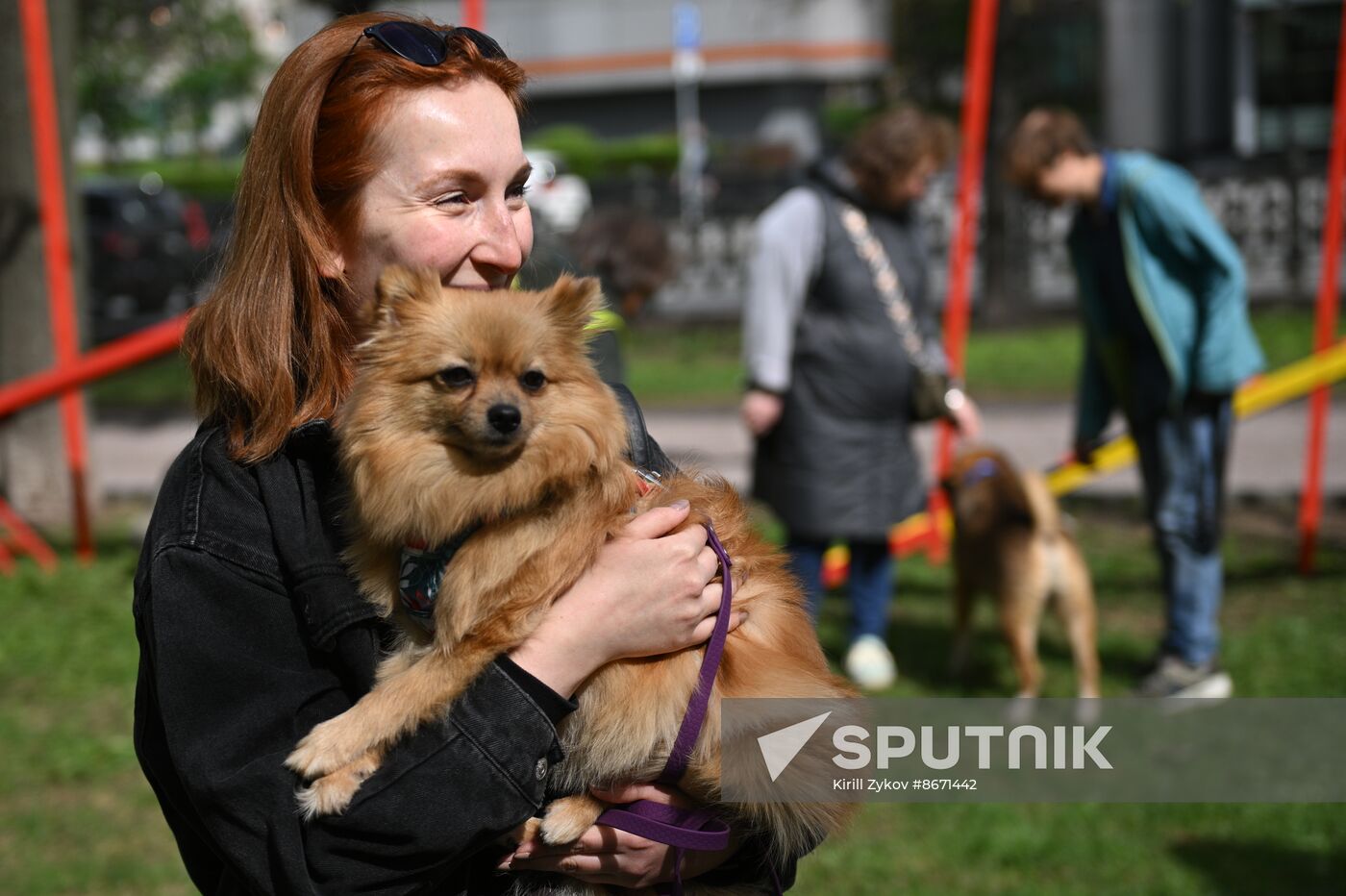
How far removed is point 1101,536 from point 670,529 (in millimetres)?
7420

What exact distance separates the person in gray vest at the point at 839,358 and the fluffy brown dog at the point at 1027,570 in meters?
0.46

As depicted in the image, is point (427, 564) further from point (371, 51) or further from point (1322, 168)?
point (1322, 168)

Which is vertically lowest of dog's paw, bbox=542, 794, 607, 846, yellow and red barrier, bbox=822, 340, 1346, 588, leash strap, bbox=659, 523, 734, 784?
yellow and red barrier, bbox=822, 340, 1346, 588

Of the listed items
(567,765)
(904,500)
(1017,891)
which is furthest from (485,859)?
(904,500)

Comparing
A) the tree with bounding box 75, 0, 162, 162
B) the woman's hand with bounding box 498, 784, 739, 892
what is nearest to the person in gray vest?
the woman's hand with bounding box 498, 784, 739, 892

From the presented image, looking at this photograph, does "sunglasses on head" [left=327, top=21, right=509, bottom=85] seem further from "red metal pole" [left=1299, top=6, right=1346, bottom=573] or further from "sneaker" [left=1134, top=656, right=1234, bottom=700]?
"red metal pole" [left=1299, top=6, right=1346, bottom=573]

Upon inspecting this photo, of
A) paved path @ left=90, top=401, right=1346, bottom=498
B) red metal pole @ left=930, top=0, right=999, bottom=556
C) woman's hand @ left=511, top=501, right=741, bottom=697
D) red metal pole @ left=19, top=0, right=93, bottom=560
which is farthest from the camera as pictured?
paved path @ left=90, top=401, right=1346, bottom=498

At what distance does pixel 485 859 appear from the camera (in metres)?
1.95

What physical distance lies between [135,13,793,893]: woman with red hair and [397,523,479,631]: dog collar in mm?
88

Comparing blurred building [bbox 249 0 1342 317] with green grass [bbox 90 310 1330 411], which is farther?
blurred building [bbox 249 0 1342 317]

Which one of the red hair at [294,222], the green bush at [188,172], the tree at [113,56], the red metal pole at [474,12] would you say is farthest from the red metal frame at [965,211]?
the green bush at [188,172]

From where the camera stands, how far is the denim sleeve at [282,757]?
1690 mm

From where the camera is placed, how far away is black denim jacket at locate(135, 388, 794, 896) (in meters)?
1.69

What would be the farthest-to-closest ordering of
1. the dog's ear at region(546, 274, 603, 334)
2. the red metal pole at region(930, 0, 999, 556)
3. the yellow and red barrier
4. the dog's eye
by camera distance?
the red metal pole at region(930, 0, 999, 556) < the yellow and red barrier < the dog's ear at region(546, 274, 603, 334) < the dog's eye
